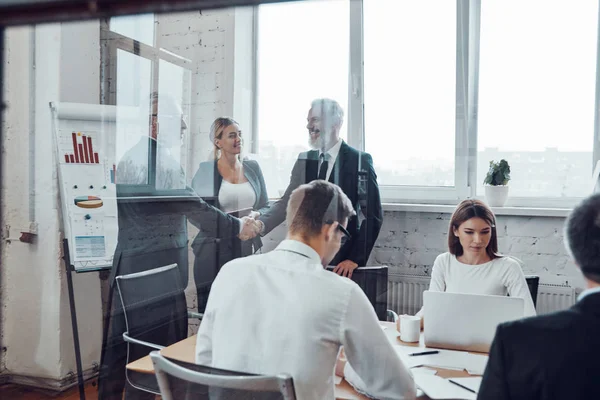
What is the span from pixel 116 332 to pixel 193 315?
0.79 meters

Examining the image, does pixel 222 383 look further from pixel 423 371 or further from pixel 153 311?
pixel 153 311

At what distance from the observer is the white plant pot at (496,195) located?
5.55 feet

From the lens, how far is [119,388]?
2.52 metres

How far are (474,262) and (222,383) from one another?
999 millimetres

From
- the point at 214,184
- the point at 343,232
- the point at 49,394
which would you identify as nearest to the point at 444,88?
the point at 343,232

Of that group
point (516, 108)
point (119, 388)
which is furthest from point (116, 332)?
point (516, 108)

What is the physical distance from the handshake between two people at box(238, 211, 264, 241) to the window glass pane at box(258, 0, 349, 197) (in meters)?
0.12

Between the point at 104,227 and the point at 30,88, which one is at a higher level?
the point at 30,88

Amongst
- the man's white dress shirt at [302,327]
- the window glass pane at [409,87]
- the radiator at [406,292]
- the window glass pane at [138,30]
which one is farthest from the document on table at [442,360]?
the window glass pane at [138,30]

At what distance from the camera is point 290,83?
2154 mm

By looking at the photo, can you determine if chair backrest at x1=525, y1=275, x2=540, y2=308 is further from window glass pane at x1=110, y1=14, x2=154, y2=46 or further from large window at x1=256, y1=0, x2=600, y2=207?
window glass pane at x1=110, y1=14, x2=154, y2=46

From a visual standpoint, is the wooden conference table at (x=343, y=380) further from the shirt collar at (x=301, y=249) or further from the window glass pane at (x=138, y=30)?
the window glass pane at (x=138, y=30)

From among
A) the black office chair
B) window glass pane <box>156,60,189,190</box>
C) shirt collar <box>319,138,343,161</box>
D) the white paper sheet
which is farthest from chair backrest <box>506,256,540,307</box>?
window glass pane <box>156,60,189,190</box>

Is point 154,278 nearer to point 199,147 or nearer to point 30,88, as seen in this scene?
point 199,147
